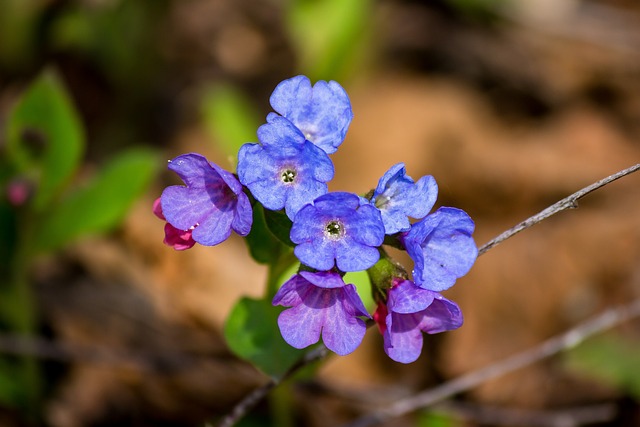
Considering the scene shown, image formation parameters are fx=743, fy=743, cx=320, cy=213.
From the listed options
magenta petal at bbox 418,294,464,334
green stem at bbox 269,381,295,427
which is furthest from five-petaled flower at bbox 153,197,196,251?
green stem at bbox 269,381,295,427

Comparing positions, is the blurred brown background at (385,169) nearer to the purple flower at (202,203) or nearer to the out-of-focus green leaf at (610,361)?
the out-of-focus green leaf at (610,361)

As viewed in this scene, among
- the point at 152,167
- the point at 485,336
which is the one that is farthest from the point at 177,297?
the point at 485,336

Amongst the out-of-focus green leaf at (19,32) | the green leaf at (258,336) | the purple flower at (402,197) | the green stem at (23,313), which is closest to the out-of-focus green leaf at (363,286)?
the green leaf at (258,336)

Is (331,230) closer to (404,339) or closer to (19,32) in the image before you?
(404,339)

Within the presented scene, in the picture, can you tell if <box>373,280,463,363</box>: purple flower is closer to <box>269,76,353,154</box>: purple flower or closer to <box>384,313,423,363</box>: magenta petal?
<box>384,313,423,363</box>: magenta petal

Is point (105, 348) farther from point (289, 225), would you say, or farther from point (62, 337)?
point (289, 225)

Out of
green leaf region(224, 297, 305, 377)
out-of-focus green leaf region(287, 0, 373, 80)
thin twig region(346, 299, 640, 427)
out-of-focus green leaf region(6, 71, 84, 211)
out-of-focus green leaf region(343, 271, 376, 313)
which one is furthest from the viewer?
out-of-focus green leaf region(287, 0, 373, 80)

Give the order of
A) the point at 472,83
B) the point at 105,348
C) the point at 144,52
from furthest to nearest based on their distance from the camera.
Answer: the point at 472,83
the point at 144,52
the point at 105,348
